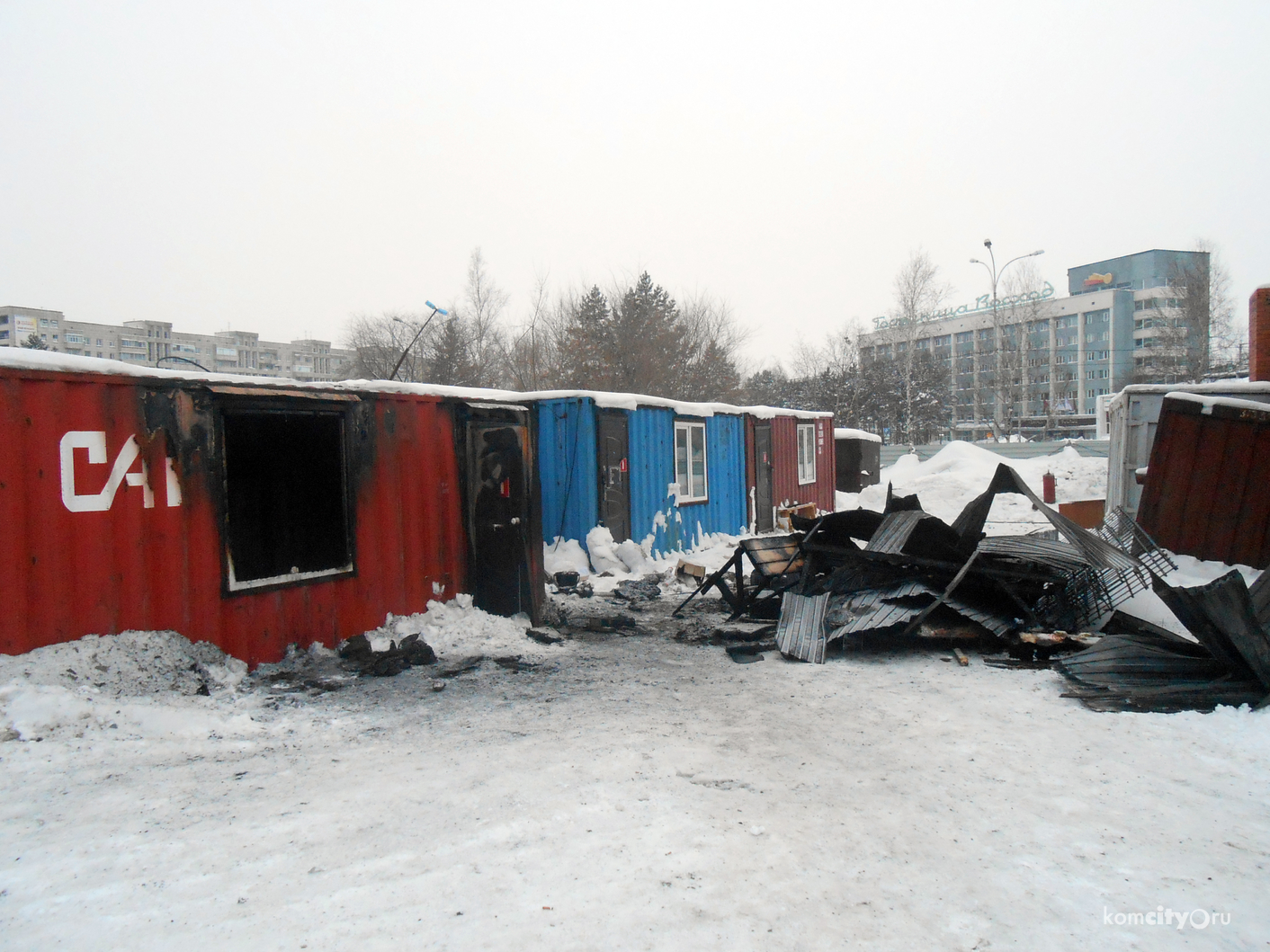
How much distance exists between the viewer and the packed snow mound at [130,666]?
4.28 m

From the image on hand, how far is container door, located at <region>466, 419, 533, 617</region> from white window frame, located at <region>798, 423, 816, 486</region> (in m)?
11.2

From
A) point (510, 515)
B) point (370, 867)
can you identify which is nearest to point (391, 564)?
point (510, 515)

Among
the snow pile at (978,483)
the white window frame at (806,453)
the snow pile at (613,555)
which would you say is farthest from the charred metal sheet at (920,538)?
the white window frame at (806,453)

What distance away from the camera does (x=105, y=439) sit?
4.77 metres

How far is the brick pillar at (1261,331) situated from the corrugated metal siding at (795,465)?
804cm

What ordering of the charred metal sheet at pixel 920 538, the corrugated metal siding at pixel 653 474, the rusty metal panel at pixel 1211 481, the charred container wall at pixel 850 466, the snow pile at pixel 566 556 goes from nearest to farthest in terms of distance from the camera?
the charred metal sheet at pixel 920 538
the rusty metal panel at pixel 1211 481
the snow pile at pixel 566 556
the corrugated metal siding at pixel 653 474
the charred container wall at pixel 850 466

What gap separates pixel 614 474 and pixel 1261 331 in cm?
1009

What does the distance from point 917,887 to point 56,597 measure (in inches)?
197

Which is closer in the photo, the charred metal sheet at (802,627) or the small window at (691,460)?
the charred metal sheet at (802,627)

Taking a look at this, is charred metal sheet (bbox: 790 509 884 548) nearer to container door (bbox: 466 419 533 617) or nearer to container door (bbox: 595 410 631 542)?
container door (bbox: 466 419 533 617)

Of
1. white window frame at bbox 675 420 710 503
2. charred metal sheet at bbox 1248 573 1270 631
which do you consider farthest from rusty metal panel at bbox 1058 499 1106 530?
charred metal sheet at bbox 1248 573 1270 631

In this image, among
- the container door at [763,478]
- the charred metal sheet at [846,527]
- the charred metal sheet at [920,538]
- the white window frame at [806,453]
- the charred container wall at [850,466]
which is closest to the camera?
the charred metal sheet at [920,538]

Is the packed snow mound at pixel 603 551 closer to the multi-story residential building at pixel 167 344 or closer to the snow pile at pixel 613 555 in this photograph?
the snow pile at pixel 613 555

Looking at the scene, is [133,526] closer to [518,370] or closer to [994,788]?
[994,788]
